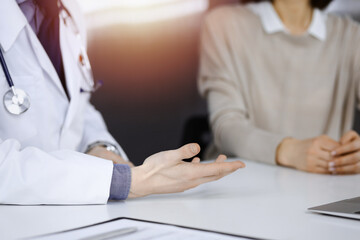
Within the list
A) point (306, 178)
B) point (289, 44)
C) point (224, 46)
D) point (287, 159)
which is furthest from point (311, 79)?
point (306, 178)

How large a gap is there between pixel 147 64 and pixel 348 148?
100 cm

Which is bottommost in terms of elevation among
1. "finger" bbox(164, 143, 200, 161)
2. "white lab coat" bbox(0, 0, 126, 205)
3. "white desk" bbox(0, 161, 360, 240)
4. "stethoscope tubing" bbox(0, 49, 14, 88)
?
"white desk" bbox(0, 161, 360, 240)

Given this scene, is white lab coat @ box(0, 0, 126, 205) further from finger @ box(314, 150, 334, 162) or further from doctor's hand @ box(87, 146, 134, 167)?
finger @ box(314, 150, 334, 162)

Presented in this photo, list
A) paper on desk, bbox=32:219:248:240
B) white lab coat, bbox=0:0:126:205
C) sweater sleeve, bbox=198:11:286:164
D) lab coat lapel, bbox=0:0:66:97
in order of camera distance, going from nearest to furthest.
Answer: paper on desk, bbox=32:219:248:240 < white lab coat, bbox=0:0:126:205 < lab coat lapel, bbox=0:0:66:97 < sweater sleeve, bbox=198:11:286:164

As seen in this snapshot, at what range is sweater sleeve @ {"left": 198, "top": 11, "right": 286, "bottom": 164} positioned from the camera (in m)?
1.21

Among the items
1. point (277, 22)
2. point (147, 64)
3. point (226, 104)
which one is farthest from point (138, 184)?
point (147, 64)

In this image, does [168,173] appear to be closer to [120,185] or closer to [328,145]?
[120,185]

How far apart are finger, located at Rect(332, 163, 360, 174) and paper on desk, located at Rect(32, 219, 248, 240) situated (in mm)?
577

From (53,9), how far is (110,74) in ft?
2.70

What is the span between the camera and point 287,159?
42.9 inches

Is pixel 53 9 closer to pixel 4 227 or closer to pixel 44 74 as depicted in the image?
pixel 44 74

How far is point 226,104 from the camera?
140 cm

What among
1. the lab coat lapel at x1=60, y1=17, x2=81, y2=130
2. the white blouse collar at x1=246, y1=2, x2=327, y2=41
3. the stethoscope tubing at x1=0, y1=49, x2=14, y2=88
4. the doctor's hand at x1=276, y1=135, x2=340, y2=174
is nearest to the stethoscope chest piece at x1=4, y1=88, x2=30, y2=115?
the stethoscope tubing at x1=0, y1=49, x2=14, y2=88

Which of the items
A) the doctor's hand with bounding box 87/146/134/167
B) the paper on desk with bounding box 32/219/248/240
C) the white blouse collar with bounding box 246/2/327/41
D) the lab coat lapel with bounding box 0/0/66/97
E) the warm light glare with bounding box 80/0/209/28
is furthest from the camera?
the warm light glare with bounding box 80/0/209/28
